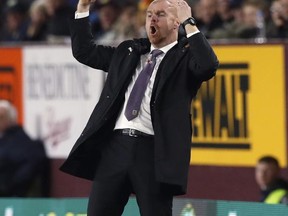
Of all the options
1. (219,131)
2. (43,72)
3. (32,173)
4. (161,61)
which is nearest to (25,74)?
(43,72)

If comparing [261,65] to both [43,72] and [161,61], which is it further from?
[161,61]

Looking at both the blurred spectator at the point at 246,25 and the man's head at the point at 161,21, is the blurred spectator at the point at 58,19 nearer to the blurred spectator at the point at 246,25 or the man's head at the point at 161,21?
the blurred spectator at the point at 246,25

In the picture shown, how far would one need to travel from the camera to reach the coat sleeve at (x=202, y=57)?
21.1 ft

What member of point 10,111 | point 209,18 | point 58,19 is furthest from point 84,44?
point 58,19

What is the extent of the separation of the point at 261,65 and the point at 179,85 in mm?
3928

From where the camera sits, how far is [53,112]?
1215 centimetres

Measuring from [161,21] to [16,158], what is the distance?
18.3 feet

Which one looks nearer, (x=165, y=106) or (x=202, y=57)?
(x=202, y=57)

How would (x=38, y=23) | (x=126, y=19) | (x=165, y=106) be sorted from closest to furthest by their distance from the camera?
(x=165, y=106)
(x=126, y=19)
(x=38, y=23)

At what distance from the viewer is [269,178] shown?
10.2m

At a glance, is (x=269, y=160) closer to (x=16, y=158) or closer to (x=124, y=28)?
(x=124, y=28)

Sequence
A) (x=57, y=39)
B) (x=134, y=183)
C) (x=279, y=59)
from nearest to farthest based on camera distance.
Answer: (x=134, y=183)
(x=279, y=59)
(x=57, y=39)

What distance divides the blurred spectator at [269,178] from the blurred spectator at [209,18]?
5.70 ft

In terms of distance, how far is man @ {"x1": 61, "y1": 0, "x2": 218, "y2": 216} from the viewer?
6.57m
